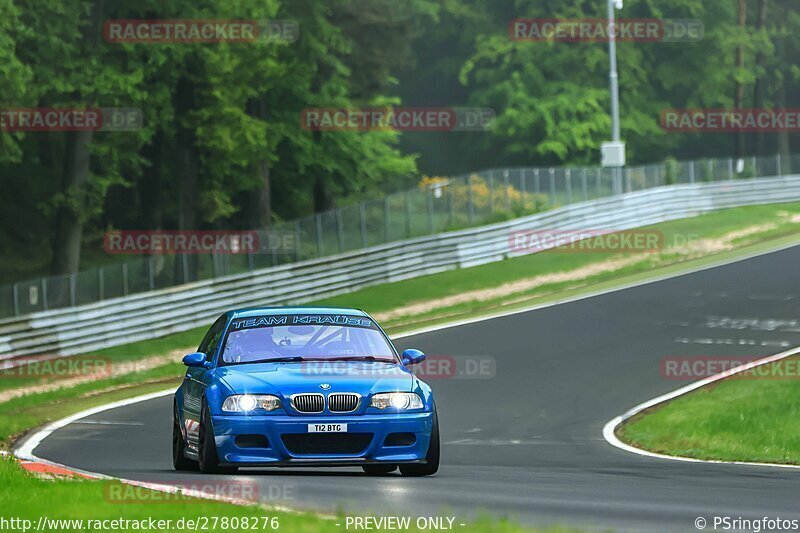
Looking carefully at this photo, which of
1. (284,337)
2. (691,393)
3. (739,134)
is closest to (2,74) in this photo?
(691,393)

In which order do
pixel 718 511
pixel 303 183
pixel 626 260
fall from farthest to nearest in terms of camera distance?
pixel 303 183 → pixel 626 260 → pixel 718 511

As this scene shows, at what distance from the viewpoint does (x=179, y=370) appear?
29359 mm

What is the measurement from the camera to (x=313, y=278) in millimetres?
37000

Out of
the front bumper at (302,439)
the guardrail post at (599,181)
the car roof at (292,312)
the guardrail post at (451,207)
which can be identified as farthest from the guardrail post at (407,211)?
the front bumper at (302,439)

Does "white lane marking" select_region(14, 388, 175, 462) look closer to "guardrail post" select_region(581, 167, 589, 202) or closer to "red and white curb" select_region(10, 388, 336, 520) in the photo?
"red and white curb" select_region(10, 388, 336, 520)

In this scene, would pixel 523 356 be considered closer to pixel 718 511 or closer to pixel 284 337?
pixel 284 337

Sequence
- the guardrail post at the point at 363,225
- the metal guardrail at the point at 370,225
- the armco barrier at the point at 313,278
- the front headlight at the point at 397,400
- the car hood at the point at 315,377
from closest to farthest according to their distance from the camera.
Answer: the car hood at the point at 315,377 < the front headlight at the point at 397,400 < the armco barrier at the point at 313,278 < the metal guardrail at the point at 370,225 < the guardrail post at the point at 363,225

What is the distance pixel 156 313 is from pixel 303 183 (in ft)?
49.4

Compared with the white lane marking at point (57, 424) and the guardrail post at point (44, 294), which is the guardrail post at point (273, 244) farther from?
the white lane marking at point (57, 424)

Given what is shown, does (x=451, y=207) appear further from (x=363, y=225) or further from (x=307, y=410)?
(x=307, y=410)

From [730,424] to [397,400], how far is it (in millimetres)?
8071

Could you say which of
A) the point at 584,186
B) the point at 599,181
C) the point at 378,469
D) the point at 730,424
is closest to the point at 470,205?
the point at 584,186

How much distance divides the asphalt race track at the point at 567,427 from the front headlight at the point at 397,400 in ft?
2.00

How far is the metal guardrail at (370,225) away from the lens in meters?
31.7
